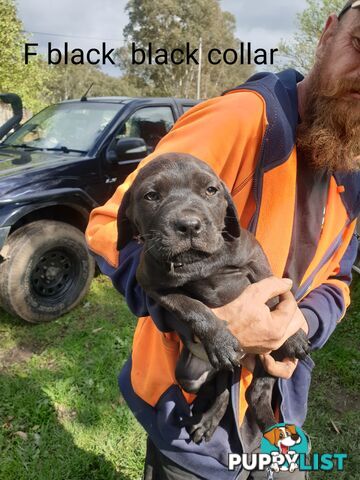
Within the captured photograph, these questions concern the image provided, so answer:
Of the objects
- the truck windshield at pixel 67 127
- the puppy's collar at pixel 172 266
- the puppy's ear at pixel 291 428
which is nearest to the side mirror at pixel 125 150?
the truck windshield at pixel 67 127

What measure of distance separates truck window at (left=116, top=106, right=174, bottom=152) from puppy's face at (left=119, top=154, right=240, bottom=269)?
13.0 ft

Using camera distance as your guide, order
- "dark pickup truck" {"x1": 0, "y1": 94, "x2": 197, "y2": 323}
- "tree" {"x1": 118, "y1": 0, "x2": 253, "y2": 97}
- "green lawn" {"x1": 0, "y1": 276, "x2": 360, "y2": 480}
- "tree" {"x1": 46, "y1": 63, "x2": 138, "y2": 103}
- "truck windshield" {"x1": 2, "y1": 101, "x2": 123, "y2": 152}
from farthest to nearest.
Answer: "tree" {"x1": 46, "y1": 63, "x2": 138, "y2": 103}
"tree" {"x1": 118, "y1": 0, "x2": 253, "y2": 97}
"truck windshield" {"x1": 2, "y1": 101, "x2": 123, "y2": 152}
"dark pickup truck" {"x1": 0, "y1": 94, "x2": 197, "y2": 323}
"green lawn" {"x1": 0, "y1": 276, "x2": 360, "y2": 480}

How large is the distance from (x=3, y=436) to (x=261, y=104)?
11.2 ft

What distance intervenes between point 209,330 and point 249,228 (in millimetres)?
560

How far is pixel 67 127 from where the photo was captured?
5.86m

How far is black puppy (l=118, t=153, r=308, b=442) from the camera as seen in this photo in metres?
1.69

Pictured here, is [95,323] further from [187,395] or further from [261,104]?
[261,104]

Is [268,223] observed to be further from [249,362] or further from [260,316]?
[249,362]

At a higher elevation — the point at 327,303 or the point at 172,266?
the point at 172,266

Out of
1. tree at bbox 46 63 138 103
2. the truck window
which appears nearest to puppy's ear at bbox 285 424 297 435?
the truck window

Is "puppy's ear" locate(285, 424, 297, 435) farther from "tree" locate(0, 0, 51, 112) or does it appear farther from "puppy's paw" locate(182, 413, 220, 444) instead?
"tree" locate(0, 0, 51, 112)

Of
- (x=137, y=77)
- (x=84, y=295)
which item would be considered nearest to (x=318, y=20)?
(x=84, y=295)

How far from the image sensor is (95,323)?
5.09m

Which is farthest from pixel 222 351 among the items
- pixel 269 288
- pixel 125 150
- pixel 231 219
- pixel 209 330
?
pixel 125 150
